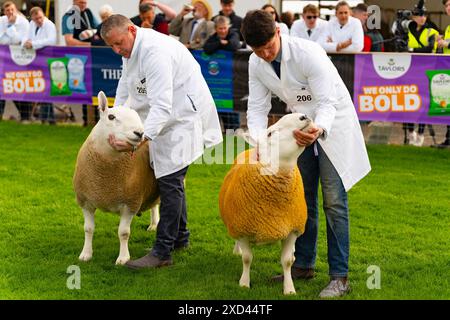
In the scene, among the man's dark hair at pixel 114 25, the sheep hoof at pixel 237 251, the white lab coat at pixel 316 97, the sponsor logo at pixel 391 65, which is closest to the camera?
the white lab coat at pixel 316 97

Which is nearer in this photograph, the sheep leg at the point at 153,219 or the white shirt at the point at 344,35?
the sheep leg at the point at 153,219

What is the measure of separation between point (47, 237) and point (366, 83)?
5.59 m

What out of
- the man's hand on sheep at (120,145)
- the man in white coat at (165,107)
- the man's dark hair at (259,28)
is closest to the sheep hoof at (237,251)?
the man in white coat at (165,107)

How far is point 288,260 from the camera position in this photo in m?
5.54

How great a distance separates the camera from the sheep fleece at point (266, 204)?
5273mm

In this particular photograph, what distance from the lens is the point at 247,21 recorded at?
490 centimetres

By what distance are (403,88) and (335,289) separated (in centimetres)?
578

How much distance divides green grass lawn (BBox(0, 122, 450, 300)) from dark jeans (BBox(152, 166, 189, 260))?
191mm

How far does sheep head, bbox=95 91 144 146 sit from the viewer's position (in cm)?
568

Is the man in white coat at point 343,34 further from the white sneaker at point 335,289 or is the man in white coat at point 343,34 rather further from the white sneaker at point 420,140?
the white sneaker at point 335,289

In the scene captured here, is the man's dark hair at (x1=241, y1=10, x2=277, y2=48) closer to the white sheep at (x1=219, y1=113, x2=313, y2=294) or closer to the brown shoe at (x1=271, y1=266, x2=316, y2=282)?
the white sheep at (x1=219, y1=113, x2=313, y2=294)

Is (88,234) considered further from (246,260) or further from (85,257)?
(246,260)

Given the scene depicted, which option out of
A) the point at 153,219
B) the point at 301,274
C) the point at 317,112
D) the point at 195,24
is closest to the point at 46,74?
the point at 195,24

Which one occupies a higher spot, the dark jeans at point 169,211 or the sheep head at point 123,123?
the sheep head at point 123,123
